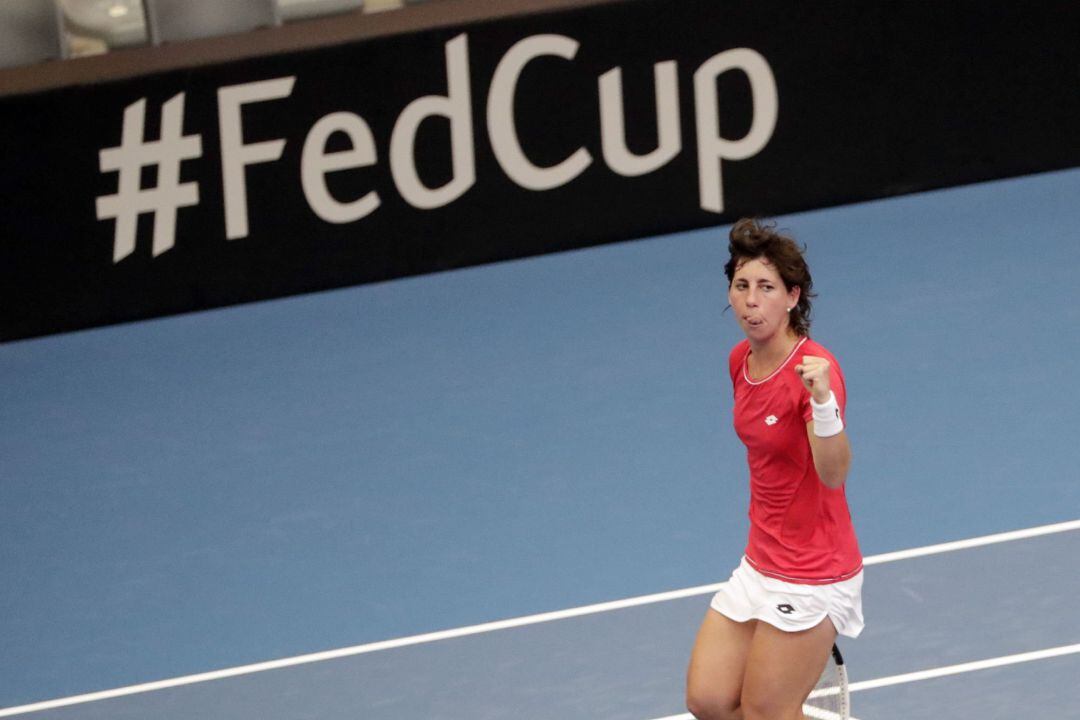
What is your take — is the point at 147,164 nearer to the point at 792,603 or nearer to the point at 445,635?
the point at 445,635

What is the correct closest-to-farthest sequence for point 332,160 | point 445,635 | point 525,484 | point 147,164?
point 445,635, point 525,484, point 147,164, point 332,160

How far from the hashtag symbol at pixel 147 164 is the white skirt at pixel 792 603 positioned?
19.7ft

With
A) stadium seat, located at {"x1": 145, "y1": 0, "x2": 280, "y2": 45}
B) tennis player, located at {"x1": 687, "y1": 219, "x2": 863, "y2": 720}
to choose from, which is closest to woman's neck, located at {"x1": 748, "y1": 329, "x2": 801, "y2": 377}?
tennis player, located at {"x1": 687, "y1": 219, "x2": 863, "y2": 720}

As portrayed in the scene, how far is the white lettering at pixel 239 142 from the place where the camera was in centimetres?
1016

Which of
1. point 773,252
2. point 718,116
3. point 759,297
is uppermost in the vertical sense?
point 718,116

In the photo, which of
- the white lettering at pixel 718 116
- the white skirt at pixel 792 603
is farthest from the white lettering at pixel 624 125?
the white skirt at pixel 792 603

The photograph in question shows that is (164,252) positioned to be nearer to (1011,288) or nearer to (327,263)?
(327,263)

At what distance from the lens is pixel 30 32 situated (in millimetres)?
10391

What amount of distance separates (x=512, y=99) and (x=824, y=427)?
6030 millimetres

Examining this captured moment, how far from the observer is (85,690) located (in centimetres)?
671

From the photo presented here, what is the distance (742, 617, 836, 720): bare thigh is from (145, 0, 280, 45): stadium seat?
259 inches

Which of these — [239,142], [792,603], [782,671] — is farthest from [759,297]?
[239,142]

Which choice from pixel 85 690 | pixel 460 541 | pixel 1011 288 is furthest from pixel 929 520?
pixel 85 690

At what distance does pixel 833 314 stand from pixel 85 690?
14.8 feet
